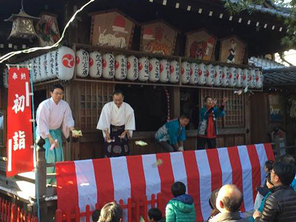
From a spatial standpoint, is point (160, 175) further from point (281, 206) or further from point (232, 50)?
point (232, 50)

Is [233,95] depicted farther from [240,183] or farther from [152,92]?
[240,183]

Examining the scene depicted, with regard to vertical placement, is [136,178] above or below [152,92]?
below

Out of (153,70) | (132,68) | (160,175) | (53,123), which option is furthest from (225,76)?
(53,123)

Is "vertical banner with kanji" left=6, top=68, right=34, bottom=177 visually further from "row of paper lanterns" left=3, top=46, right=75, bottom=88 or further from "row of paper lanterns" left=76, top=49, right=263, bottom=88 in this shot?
"row of paper lanterns" left=76, top=49, right=263, bottom=88

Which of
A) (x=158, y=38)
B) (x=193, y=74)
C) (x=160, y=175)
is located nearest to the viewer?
(x=160, y=175)

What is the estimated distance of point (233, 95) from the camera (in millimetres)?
10484

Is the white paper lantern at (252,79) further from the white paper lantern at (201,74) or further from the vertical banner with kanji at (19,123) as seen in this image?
the vertical banner with kanji at (19,123)

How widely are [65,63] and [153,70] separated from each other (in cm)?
227

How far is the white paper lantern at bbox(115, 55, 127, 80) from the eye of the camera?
751 centimetres

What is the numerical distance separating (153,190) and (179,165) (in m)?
0.87

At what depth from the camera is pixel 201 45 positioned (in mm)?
9633

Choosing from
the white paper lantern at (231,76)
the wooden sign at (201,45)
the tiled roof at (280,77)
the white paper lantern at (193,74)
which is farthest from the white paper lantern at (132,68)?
the tiled roof at (280,77)

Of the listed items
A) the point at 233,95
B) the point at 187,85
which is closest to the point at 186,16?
the point at 187,85

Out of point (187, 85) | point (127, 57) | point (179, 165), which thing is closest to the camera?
point (179, 165)
